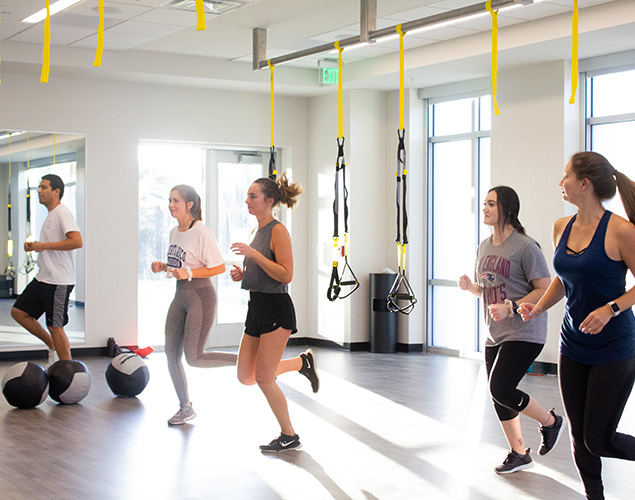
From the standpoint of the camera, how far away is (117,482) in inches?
167

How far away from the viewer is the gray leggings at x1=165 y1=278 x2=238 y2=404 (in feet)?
17.7

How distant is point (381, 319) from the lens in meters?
9.33

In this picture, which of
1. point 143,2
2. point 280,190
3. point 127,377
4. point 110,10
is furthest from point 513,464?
point 110,10

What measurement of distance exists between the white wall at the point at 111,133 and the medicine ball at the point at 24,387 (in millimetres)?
2900

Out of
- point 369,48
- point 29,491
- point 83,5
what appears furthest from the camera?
point 369,48

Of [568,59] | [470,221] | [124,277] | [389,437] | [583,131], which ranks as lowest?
[389,437]

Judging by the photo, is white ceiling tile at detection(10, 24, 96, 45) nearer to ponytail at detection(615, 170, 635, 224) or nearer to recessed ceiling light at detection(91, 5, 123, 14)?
recessed ceiling light at detection(91, 5, 123, 14)

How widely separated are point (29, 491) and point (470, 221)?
19.7 ft

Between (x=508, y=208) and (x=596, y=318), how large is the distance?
1324 mm

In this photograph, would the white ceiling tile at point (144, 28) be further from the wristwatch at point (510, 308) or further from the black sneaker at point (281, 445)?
the wristwatch at point (510, 308)

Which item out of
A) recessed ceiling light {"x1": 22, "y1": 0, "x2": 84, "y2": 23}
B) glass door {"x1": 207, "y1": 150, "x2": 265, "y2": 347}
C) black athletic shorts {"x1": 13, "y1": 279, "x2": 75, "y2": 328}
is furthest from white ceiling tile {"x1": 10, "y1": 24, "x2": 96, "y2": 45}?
glass door {"x1": 207, "y1": 150, "x2": 265, "y2": 347}

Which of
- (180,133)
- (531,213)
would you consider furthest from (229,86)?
(531,213)

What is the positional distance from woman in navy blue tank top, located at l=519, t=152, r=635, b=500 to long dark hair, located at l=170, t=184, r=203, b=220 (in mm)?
2897

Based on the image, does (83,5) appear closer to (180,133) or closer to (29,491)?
(180,133)
